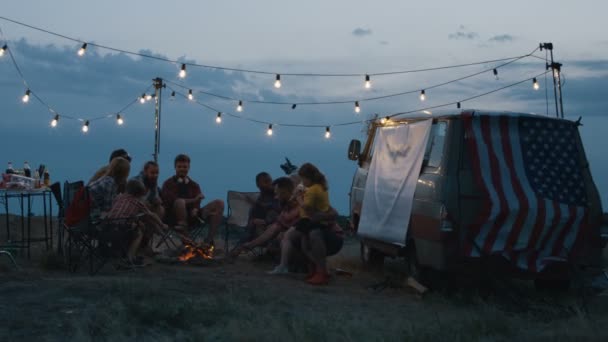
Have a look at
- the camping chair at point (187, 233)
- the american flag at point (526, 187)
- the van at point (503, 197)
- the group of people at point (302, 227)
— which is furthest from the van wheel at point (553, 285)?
the camping chair at point (187, 233)

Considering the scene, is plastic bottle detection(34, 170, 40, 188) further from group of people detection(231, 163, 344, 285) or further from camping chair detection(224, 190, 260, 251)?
group of people detection(231, 163, 344, 285)

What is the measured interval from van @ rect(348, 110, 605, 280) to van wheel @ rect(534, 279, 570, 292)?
615 mm

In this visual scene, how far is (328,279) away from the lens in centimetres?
781

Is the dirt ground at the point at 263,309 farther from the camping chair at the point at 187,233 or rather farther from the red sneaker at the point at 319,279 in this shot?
the camping chair at the point at 187,233

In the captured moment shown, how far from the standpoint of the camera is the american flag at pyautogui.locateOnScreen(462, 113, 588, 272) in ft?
21.5

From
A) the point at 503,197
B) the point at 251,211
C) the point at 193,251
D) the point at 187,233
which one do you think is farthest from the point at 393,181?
the point at 187,233

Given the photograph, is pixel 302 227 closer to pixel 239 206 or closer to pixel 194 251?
pixel 194 251

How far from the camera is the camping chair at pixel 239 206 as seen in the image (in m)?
9.93

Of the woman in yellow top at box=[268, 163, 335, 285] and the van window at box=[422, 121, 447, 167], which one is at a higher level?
the van window at box=[422, 121, 447, 167]

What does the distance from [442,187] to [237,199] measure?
417 centimetres

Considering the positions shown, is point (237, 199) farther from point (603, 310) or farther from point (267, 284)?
point (603, 310)

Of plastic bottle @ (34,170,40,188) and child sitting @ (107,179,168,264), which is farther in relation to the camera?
plastic bottle @ (34,170,40,188)

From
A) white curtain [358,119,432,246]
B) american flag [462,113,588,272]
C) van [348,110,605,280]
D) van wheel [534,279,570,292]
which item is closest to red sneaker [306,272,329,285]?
white curtain [358,119,432,246]

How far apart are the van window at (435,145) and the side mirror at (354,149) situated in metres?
2.34
